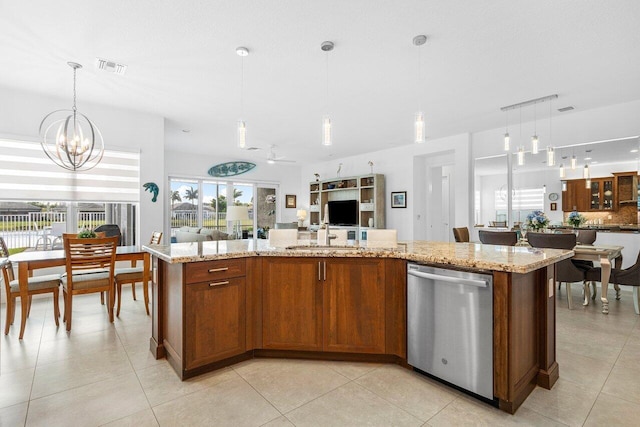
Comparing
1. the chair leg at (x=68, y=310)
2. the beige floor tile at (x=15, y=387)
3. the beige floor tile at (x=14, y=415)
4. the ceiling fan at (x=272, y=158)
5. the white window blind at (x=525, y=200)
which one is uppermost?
the ceiling fan at (x=272, y=158)

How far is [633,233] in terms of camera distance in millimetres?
4543

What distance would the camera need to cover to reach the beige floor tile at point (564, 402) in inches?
70.1

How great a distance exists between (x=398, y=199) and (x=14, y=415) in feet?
22.3

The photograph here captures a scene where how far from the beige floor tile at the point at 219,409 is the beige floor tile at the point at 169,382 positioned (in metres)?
0.07

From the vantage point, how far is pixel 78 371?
7.49 feet

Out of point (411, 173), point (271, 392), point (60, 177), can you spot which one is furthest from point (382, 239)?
point (411, 173)

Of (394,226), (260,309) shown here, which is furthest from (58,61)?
(394,226)

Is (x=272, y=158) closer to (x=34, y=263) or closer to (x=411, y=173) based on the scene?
(x=411, y=173)

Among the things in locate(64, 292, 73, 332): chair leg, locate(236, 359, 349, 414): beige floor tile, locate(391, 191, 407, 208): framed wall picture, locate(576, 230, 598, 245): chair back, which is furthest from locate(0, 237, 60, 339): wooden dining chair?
locate(576, 230, 598, 245): chair back

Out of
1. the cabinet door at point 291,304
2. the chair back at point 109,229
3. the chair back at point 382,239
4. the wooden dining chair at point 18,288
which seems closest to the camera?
the cabinet door at point 291,304

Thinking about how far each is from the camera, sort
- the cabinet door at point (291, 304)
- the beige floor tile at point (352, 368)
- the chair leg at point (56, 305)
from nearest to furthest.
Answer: the beige floor tile at point (352, 368) < the cabinet door at point (291, 304) < the chair leg at point (56, 305)

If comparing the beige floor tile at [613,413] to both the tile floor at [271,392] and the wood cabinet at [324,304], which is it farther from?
the wood cabinet at [324,304]

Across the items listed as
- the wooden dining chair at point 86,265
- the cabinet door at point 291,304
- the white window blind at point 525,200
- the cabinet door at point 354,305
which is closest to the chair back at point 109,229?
the wooden dining chair at point 86,265

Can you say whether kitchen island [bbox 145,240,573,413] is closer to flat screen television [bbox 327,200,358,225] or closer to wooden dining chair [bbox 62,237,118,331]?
wooden dining chair [bbox 62,237,118,331]
